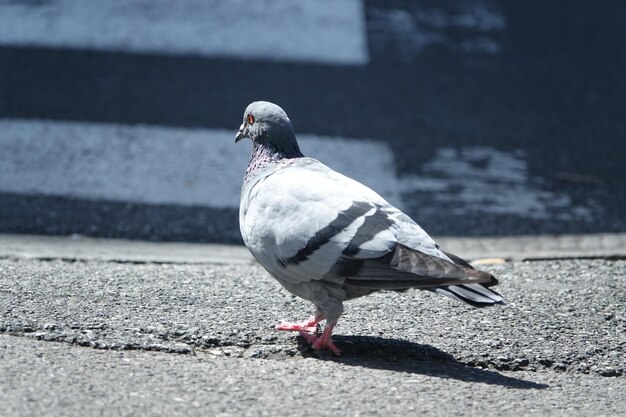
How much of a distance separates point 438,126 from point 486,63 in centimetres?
142

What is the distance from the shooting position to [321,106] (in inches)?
323

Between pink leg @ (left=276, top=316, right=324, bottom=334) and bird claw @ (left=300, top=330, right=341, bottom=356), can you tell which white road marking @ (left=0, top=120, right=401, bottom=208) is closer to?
pink leg @ (left=276, top=316, right=324, bottom=334)

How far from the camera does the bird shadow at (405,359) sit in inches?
156

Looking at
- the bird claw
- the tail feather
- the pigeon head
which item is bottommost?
the bird claw

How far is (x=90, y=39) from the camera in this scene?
353 inches

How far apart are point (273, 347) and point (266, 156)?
3.05ft

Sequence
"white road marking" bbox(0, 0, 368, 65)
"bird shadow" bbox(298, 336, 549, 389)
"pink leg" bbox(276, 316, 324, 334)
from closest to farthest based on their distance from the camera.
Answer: "bird shadow" bbox(298, 336, 549, 389) → "pink leg" bbox(276, 316, 324, 334) → "white road marking" bbox(0, 0, 368, 65)

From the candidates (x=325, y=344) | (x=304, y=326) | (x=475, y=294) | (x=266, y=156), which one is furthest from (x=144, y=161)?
(x=475, y=294)

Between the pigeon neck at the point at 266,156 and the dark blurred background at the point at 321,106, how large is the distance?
1765mm

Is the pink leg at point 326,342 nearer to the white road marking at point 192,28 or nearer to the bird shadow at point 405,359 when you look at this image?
the bird shadow at point 405,359

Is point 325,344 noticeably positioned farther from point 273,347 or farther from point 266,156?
point 266,156

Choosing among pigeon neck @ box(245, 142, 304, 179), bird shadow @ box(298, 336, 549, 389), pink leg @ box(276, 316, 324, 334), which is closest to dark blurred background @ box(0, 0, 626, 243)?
pigeon neck @ box(245, 142, 304, 179)

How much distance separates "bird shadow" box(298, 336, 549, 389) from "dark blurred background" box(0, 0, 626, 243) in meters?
2.24

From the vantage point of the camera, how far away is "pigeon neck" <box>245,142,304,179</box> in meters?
4.59
